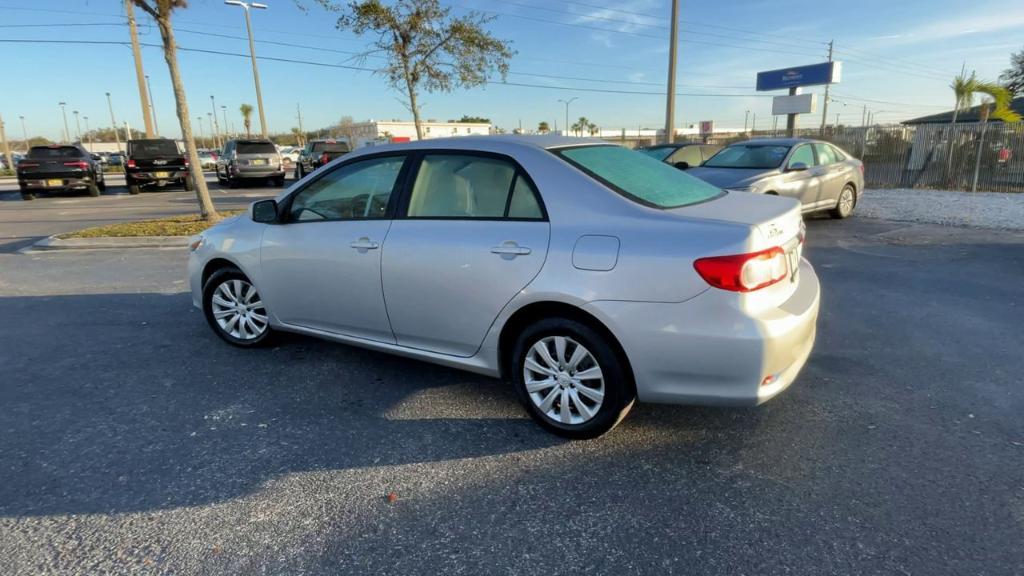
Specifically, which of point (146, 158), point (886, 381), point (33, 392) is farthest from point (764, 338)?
point (146, 158)

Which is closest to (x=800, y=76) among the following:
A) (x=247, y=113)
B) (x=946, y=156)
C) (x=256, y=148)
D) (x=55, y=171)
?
(x=946, y=156)

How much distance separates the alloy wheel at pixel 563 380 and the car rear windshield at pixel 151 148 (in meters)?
20.0

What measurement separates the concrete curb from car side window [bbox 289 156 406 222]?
6.55 meters

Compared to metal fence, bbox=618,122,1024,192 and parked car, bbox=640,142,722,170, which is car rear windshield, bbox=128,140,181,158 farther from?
metal fence, bbox=618,122,1024,192

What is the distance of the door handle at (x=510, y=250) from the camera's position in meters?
3.08

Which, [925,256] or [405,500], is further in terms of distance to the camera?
[925,256]

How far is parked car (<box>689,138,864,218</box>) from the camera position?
30.2ft

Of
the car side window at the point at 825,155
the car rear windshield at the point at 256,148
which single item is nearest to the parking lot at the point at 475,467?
the car side window at the point at 825,155

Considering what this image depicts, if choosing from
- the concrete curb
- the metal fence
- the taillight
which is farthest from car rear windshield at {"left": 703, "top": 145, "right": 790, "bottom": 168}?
the concrete curb

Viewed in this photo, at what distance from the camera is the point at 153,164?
18734mm

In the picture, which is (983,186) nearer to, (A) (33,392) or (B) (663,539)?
Answer: (B) (663,539)

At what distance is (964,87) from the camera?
21.6 meters

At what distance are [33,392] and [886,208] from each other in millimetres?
13947

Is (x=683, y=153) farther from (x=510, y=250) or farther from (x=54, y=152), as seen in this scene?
(x=54, y=152)
